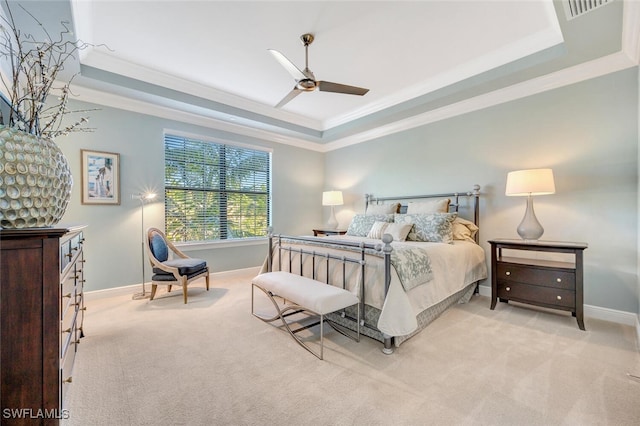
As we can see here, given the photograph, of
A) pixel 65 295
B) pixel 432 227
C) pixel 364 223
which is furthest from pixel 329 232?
pixel 65 295

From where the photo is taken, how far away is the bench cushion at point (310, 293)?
203cm

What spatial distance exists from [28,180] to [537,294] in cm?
394

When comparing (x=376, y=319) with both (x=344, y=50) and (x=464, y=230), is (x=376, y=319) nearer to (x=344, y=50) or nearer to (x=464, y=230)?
(x=464, y=230)

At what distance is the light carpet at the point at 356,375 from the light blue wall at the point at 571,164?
74cm

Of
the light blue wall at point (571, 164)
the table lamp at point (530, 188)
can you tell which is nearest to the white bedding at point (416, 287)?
the table lamp at point (530, 188)

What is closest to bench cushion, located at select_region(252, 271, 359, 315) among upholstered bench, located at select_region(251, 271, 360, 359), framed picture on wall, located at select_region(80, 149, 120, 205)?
upholstered bench, located at select_region(251, 271, 360, 359)

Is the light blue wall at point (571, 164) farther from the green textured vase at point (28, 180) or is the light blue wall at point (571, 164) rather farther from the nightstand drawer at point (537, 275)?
the green textured vase at point (28, 180)

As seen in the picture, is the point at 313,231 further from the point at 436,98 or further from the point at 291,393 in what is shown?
the point at 291,393

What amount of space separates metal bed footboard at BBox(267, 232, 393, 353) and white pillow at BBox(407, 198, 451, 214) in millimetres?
1520

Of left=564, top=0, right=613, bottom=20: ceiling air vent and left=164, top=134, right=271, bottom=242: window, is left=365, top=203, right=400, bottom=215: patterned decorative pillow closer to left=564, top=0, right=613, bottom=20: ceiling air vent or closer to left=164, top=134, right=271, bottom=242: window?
left=164, top=134, right=271, bottom=242: window

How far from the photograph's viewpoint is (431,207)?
3736 mm

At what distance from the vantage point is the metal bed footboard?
209cm

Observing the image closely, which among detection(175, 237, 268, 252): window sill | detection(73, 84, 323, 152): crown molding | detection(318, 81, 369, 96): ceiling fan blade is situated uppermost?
detection(73, 84, 323, 152): crown molding

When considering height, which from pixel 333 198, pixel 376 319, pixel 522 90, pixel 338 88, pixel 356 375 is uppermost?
pixel 522 90
